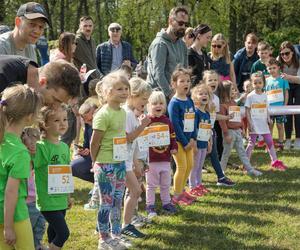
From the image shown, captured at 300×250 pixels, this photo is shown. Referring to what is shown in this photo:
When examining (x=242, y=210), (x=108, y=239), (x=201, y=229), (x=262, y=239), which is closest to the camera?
(x=108, y=239)

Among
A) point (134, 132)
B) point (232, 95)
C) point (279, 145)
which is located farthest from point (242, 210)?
point (279, 145)

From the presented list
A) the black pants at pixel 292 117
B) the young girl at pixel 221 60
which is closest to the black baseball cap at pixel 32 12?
the young girl at pixel 221 60

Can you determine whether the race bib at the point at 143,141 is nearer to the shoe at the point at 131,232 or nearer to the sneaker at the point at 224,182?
the shoe at the point at 131,232

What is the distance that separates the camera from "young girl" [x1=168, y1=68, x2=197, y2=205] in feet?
18.7

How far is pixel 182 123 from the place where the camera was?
5.73 metres

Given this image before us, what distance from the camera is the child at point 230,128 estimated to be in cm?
713

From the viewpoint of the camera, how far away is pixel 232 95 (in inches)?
290

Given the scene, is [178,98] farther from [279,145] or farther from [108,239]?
[279,145]

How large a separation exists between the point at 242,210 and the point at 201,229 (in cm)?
85

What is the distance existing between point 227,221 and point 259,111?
2.80 m

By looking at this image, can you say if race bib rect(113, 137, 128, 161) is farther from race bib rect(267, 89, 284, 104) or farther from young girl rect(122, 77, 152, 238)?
race bib rect(267, 89, 284, 104)

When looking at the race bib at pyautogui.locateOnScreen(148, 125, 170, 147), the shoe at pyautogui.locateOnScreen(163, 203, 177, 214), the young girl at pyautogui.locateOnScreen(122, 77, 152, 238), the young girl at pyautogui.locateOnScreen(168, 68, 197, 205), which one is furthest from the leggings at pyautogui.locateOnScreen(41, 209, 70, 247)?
the young girl at pyautogui.locateOnScreen(168, 68, 197, 205)

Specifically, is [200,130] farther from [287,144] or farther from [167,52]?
[287,144]

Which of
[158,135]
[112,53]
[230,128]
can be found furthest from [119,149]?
[112,53]
